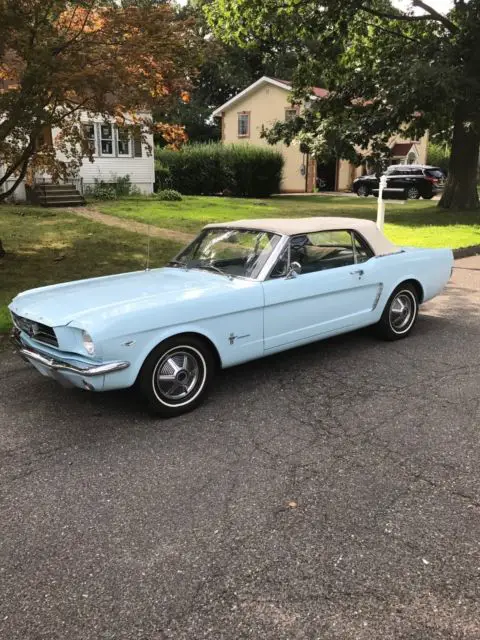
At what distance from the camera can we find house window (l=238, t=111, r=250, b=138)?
37344 mm

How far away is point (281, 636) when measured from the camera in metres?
2.24

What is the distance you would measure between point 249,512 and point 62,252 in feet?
29.3

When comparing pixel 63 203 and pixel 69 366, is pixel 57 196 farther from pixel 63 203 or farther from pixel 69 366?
pixel 69 366

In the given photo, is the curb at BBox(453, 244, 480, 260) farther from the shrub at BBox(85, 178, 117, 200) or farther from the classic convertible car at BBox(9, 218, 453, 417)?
the shrub at BBox(85, 178, 117, 200)

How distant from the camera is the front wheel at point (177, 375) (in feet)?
13.3

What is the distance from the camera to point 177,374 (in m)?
4.20

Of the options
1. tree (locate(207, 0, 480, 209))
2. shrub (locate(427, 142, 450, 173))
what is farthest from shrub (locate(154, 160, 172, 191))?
shrub (locate(427, 142, 450, 173))

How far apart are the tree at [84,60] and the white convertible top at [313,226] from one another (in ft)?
13.3

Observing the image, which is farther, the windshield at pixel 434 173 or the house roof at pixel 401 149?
the house roof at pixel 401 149

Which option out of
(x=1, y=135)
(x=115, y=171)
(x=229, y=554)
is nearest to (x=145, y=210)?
(x=115, y=171)

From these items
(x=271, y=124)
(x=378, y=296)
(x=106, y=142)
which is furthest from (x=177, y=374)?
(x=271, y=124)

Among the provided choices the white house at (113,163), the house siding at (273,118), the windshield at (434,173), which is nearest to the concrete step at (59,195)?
the white house at (113,163)

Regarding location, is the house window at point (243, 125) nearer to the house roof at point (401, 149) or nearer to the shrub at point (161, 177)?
the house roof at point (401, 149)

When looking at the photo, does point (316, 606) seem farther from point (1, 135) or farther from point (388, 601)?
point (1, 135)
